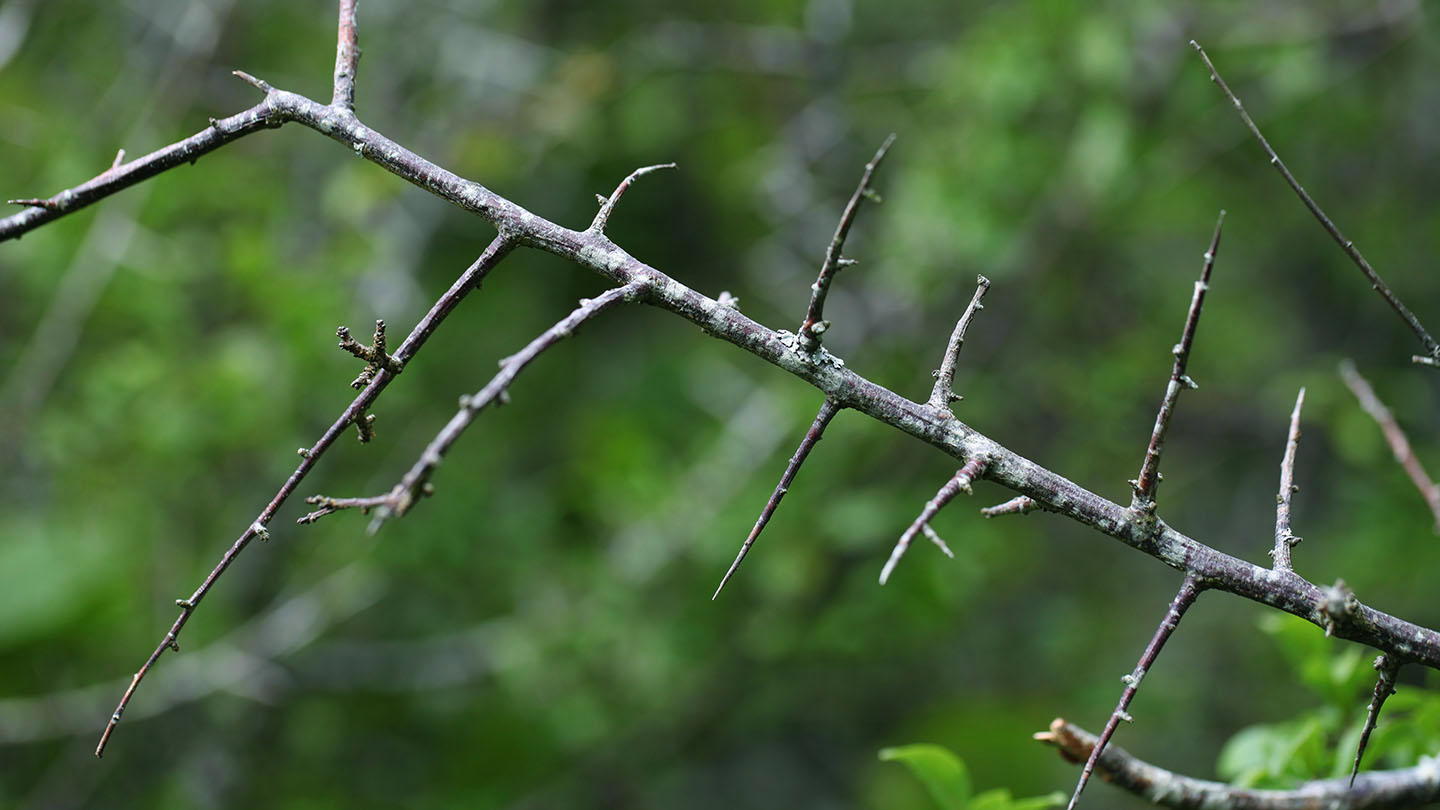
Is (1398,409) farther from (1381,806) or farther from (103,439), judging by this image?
(103,439)

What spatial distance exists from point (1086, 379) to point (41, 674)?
3.66 m

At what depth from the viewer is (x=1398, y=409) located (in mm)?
3326

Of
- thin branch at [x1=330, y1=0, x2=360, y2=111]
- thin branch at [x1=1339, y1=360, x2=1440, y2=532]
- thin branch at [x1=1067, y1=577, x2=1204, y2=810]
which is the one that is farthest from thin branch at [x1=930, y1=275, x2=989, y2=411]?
thin branch at [x1=1339, y1=360, x2=1440, y2=532]

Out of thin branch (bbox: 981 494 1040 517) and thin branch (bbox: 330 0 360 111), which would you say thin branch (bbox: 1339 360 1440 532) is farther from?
thin branch (bbox: 330 0 360 111)

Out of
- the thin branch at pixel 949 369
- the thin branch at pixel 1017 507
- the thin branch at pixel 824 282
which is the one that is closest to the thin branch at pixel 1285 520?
the thin branch at pixel 1017 507

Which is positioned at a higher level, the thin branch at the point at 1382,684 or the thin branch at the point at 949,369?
the thin branch at the point at 949,369

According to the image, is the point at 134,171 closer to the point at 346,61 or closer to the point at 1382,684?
the point at 346,61

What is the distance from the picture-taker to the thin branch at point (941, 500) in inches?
36.4

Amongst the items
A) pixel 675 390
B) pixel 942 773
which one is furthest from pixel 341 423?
pixel 675 390

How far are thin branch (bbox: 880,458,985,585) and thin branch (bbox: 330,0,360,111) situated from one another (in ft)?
2.49

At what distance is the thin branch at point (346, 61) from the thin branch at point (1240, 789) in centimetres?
123

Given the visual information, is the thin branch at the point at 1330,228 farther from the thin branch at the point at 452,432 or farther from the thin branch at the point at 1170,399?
the thin branch at the point at 452,432

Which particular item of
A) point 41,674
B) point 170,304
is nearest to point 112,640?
point 41,674

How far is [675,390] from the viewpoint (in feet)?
14.7
